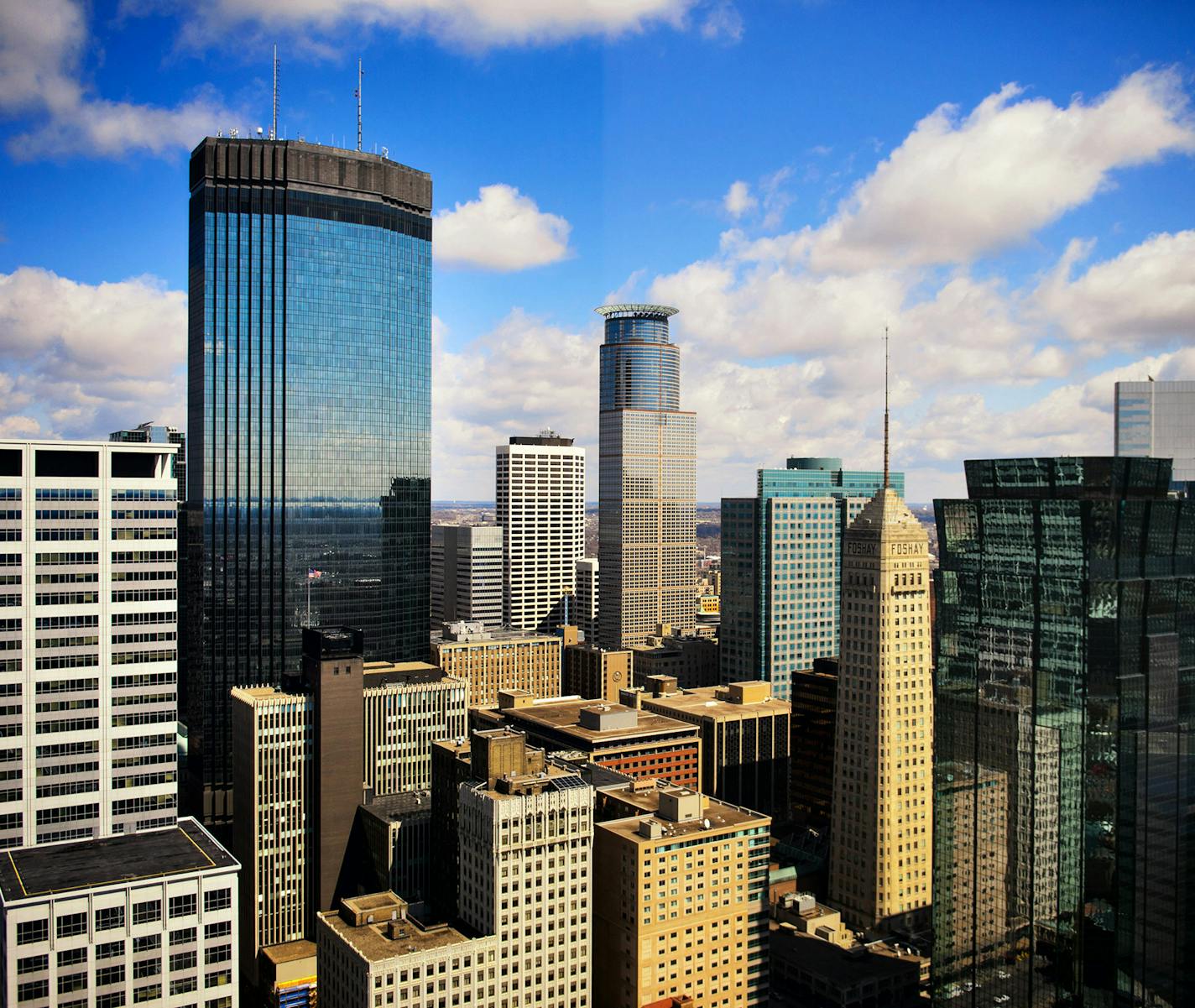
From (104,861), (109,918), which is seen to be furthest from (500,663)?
(109,918)

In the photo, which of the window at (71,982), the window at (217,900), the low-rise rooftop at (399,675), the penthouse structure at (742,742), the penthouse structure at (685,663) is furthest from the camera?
the penthouse structure at (685,663)

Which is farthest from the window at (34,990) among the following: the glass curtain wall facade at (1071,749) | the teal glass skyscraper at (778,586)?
the teal glass skyscraper at (778,586)

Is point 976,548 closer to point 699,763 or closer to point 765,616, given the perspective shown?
point 699,763

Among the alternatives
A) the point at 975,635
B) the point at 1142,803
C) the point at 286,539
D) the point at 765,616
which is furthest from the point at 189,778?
the point at 1142,803

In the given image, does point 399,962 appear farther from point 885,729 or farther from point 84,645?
point 885,729

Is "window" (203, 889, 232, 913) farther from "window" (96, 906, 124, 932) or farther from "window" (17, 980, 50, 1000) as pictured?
"window" (17, 980, 50, 1000)

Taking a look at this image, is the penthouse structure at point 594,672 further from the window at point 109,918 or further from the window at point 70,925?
the window at point 70,925
